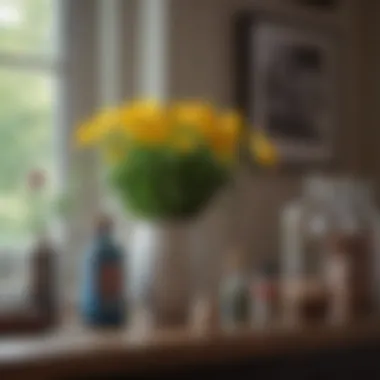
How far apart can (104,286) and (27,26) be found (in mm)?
621

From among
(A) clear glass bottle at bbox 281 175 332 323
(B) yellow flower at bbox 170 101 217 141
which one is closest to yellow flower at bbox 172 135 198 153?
(B) yellow flower at bbox 170 101 217 141

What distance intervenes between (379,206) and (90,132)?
87 cm

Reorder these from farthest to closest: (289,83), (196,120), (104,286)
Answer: (289,83) → (196,120) → (104,286)

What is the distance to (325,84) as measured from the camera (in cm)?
251

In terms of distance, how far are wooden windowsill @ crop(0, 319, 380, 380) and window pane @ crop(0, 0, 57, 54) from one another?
65 cm

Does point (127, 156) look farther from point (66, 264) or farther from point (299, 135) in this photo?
point (299, 135)

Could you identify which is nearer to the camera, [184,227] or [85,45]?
[184,227]

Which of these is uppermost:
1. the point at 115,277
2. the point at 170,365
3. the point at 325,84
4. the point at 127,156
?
the point at 325,84

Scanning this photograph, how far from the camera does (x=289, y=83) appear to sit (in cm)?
244

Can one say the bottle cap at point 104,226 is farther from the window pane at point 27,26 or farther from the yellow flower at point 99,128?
the window pane at point 27,26

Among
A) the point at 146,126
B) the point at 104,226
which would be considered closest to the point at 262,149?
the point at 146,126

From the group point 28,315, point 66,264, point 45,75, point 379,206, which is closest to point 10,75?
point 45,75

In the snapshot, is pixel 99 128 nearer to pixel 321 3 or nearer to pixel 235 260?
pixel 235 260

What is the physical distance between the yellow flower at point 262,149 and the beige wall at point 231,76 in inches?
2.4
